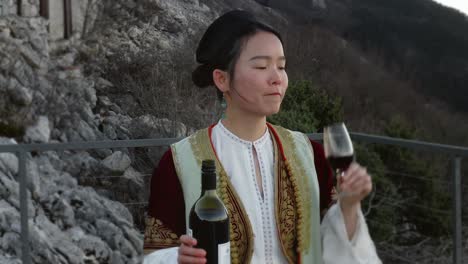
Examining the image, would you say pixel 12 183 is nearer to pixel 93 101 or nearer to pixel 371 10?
pixel 93 101

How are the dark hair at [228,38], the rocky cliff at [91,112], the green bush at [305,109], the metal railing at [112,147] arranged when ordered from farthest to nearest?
the green bush at [305,109] < the rocky cliff at [91,112] < the metal railing at [112,147] < the dark hair at [228,38]

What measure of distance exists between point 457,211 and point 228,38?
1.99 meters

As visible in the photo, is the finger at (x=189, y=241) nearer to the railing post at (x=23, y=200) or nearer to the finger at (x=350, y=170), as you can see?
the finger at (x=350, y=170)

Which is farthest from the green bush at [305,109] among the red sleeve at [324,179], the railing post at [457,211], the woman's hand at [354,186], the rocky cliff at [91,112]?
the woman's hand at [354,186]

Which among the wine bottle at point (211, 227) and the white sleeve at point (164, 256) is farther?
the white sleeve at point (164, 256)

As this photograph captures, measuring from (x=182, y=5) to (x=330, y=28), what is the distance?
11.3 meters

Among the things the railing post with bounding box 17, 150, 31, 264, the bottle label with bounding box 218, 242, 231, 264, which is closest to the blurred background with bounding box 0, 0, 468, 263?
the railing post with bounding box 17, 150, 31, 264

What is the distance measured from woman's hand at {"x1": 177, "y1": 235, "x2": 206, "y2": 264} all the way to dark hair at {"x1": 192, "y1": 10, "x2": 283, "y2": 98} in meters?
0.46

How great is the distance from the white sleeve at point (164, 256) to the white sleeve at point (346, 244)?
14.6 inches

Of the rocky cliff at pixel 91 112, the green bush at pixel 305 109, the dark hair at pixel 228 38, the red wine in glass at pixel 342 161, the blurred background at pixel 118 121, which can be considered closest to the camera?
the red wine in glass at pixel 342 161

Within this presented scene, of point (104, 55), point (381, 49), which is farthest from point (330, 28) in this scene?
point (104, 55)

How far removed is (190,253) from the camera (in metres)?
1.33

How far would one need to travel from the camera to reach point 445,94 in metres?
26.8

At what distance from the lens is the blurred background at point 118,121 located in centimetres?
627
